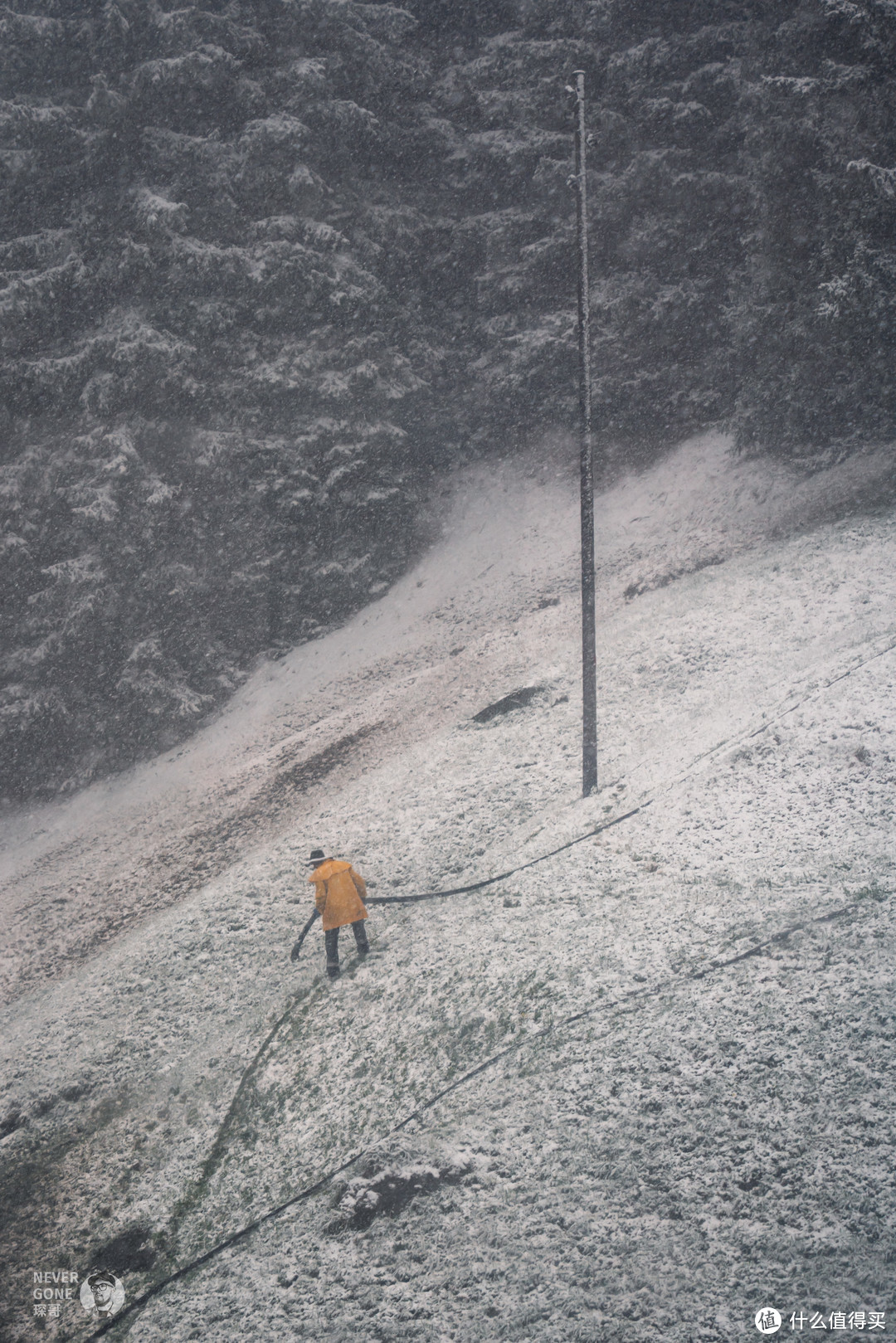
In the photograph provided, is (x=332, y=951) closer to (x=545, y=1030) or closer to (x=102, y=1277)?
(x=545, y=1030)

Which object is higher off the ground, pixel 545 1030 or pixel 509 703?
pixel 509 703

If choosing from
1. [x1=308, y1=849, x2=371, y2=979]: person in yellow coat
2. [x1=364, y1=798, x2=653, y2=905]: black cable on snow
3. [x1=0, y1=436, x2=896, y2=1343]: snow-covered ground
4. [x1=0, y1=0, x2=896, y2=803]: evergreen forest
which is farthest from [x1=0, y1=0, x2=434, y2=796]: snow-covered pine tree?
[x1=308, y1=849, x2=371, y2=979]: person in yellow coat

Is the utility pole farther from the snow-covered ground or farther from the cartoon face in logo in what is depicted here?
the cartoon face in logo

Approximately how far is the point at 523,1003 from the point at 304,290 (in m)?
17.5

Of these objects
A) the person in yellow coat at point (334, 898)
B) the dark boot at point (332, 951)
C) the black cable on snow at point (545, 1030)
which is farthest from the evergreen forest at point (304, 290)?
the black cable on snow at point (545, 1030)

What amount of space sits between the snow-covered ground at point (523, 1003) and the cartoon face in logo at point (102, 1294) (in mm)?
105

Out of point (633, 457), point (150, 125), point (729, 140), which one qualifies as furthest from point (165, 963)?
point (729, 140)

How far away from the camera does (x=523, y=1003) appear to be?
7.02 metres

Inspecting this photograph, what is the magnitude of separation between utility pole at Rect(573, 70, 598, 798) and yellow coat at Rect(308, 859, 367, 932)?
11.8 ft

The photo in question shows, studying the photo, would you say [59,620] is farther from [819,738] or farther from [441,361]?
[819,738]

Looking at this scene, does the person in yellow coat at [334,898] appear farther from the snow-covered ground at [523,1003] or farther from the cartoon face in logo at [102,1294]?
the cartoon face in logo at [102,1294]

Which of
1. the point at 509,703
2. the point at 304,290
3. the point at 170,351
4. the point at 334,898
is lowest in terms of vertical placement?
the point at 509,703

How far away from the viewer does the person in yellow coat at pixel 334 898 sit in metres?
8.32

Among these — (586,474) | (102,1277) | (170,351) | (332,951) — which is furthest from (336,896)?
(170,351)
